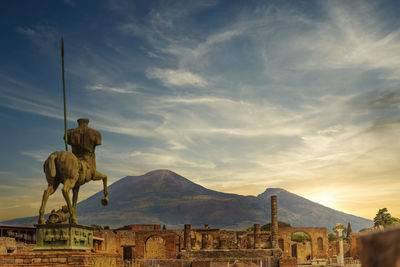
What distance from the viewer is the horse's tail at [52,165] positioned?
852cm

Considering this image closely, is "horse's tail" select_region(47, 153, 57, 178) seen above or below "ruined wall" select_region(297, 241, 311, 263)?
above

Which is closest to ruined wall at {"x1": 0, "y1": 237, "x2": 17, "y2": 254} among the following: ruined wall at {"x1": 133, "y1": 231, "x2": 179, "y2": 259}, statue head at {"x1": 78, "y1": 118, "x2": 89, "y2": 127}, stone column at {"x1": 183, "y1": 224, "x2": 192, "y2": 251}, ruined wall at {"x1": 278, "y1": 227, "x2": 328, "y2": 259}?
statue head at {"x1": 78, "y1": 118, "x2": 89, "y2": 127}

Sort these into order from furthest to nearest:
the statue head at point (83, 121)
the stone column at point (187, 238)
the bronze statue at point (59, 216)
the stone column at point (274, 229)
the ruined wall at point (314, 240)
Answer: the ruined wall at point (314, 240) → the stone column at point (274, 229) → the stone column at point (187, 238) → the statue head at point (83, 121) → the bronze statue at point (59, 216)

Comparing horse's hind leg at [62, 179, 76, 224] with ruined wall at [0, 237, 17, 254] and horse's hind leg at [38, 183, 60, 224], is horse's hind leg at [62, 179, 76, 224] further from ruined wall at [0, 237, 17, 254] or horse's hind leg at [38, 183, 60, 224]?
ruined wall at [0, 237, 17, 254]

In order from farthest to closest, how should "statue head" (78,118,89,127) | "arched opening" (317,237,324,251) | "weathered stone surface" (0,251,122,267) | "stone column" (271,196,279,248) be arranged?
1. "arched opening" (317,237,324,251)
2. "stone column" (271,196,279,248)
3. "statue head" (78,118,89,127)
4. "weathered stone surface" (0,251,122,267)

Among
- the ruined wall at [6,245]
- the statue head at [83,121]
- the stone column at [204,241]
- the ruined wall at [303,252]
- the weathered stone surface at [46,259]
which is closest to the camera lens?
the weathered stone surface at [46,259]

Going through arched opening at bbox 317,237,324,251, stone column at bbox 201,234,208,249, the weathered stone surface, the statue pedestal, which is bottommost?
arched opening at bbox 317,237,324,251

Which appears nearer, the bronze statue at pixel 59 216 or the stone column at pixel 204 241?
the bronze statue at pixel 59 216

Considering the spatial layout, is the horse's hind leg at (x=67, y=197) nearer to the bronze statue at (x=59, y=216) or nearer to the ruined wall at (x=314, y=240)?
the bronze statue at (x=59, y=216)

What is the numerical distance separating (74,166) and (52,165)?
0.42 metres

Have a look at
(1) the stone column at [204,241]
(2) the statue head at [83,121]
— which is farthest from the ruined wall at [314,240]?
(2) the statue head at [83,121]

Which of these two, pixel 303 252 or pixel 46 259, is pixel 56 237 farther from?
pixel 303 252

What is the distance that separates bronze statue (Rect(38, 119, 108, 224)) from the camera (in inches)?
337

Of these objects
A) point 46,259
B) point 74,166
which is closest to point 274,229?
point 74,166
